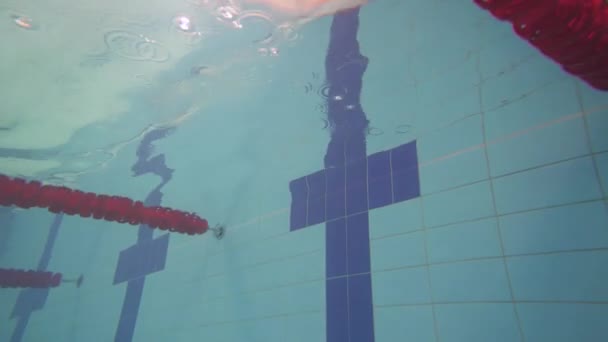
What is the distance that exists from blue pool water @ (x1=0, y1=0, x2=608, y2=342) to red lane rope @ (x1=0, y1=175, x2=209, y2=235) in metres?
1.32

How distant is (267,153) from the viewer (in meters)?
7.25

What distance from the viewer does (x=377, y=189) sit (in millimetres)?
4848

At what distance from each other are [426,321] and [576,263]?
4.89 ft

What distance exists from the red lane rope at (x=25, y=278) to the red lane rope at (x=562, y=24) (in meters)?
11.2

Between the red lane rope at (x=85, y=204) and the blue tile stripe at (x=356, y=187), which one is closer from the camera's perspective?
the blue tile stripe at (x=356, y=187)

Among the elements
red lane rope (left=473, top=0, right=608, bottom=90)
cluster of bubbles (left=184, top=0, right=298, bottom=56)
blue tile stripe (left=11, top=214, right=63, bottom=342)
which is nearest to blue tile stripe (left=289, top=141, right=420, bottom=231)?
cluster of bubbles (left=184, top=0, right=298, bottom=56)

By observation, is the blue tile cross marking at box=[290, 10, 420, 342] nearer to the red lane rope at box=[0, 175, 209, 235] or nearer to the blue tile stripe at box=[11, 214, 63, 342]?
the red lane rope at box=[0, 175, 209, 235]

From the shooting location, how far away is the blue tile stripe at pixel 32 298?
12.6 m

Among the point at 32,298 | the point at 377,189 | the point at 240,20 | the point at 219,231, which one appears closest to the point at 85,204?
the point at 219,231

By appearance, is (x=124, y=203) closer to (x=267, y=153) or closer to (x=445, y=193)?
(x=267, y=153)

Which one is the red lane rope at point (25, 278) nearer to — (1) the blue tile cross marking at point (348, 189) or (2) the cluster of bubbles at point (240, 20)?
(1) the blue tile cross marking at point (348, 189)

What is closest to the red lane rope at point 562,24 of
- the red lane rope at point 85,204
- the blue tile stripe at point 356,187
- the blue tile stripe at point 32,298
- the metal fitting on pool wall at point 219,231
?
the blue tile stripe at point 356,187

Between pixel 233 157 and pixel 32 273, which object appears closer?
pixel 233 157

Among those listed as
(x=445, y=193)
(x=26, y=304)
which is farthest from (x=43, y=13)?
(x=26, y=304)
